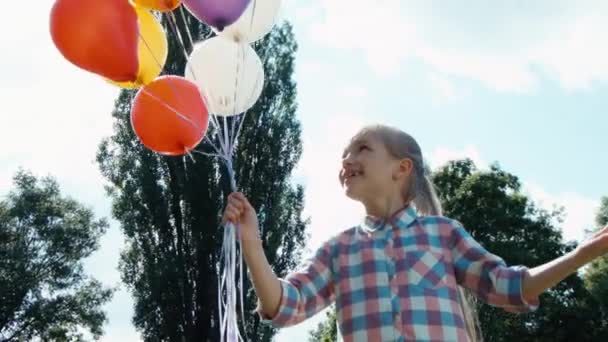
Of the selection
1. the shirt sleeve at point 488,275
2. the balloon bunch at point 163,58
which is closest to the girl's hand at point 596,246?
the shirt sleeve at point 488,275

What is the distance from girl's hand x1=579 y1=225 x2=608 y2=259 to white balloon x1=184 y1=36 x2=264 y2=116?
159cm

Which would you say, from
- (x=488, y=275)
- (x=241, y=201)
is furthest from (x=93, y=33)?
(x=488, y=275)

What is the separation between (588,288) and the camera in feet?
57.4

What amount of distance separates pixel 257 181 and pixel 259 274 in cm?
1073

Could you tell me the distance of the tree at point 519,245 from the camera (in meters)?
15.5

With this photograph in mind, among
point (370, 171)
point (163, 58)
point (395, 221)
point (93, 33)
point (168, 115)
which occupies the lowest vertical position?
point (395, 221)

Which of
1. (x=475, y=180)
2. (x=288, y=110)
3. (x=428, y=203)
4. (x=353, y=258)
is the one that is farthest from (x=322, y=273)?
(x=475, y=180)

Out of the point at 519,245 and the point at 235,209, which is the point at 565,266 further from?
the point at 519,245

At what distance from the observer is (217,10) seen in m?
2.29

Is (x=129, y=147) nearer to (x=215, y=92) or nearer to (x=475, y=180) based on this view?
(x=475, y=180)

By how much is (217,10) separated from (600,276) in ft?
61.5

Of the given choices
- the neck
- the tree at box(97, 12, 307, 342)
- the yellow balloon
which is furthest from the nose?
the tree at box(97, 12, 307, 342)

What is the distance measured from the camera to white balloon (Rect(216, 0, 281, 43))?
260 cm

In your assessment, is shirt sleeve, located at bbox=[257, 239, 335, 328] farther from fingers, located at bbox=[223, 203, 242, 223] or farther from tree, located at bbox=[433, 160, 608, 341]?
tree, located at bbox=[433, 160, 608, 341]
